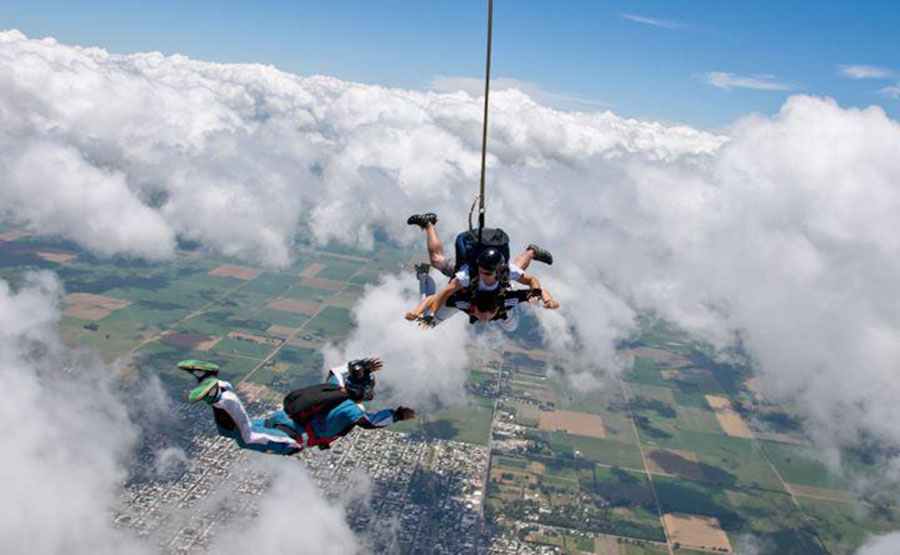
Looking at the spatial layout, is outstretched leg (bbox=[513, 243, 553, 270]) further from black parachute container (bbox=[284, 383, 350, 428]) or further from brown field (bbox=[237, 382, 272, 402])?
brown field (bbox=[237, 382, 272, 402])

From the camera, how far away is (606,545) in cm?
7888

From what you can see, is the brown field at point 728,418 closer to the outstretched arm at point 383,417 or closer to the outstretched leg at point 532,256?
the outstretched leg at point 532,256

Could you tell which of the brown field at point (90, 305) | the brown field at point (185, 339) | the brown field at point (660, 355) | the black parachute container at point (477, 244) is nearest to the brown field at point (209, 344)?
the brown field at point (185, 339)

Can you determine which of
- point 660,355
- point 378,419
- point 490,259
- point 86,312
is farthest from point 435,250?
point 660,355

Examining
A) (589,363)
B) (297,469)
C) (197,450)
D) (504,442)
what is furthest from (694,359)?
(197,450)

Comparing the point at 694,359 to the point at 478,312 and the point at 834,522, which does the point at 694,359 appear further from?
the point at 478,312

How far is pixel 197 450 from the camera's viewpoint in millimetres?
91312

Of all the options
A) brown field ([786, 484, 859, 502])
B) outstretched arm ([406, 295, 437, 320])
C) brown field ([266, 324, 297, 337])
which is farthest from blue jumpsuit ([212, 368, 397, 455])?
brown field ([266, 324, 297, 337])

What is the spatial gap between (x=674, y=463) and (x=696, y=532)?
2094 cm

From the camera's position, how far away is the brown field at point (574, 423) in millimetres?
112438

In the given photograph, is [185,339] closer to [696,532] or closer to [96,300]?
[96,300]

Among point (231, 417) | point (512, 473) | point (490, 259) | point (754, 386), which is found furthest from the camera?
point (754, 386)

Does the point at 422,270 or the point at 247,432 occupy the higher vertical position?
the point at 422,270

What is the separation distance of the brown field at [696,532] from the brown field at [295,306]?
4520 inches
